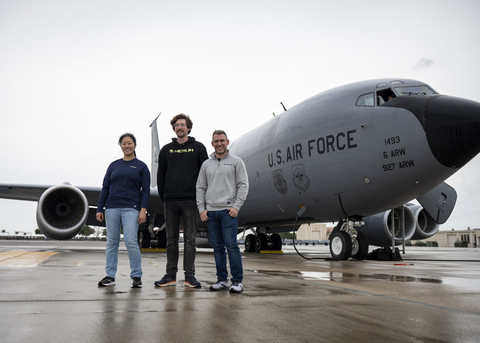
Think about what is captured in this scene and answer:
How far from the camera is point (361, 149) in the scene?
28.1 ft

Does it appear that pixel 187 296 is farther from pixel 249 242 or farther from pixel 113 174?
pixel 249 242

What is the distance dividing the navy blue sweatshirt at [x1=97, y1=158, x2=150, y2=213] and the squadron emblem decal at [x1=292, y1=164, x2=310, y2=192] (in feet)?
18.1

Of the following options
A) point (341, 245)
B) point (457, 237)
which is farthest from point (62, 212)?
point (457, 237)

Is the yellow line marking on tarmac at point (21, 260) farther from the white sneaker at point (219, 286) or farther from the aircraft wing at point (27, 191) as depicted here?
the aircraft wing at point (27, 191)

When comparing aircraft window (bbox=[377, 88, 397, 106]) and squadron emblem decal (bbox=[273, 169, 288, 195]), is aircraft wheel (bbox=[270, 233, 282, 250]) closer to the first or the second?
squadron emblem decal (bbox=[273, 169, 288, 195])

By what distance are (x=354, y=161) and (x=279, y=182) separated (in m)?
2.65

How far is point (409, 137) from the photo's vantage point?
785cm

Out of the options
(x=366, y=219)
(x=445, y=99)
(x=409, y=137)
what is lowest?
(x=366, y=219)

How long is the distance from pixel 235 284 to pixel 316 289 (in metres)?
0.87

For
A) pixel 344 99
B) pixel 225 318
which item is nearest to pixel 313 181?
pixel 344 99

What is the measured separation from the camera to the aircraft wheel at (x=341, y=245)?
31.0ft

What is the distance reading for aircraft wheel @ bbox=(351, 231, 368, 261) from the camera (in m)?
9.69

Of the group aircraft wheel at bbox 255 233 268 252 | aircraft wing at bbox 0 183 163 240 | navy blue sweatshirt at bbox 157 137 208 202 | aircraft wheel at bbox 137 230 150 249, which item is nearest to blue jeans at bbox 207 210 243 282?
navy blue sweatshirt at bbox 157 137 208 202

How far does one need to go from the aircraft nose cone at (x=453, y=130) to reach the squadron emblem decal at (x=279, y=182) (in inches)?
159
